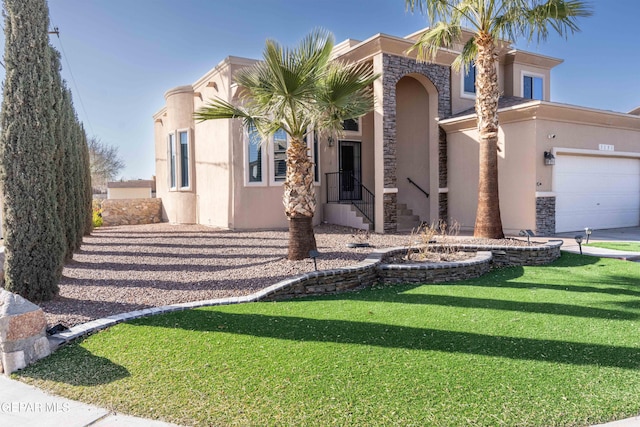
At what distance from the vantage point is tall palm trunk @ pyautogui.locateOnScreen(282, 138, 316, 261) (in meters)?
7.99

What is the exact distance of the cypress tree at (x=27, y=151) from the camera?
18.5 ft

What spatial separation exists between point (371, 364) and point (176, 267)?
5923mm

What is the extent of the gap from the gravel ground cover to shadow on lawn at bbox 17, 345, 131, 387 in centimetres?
105

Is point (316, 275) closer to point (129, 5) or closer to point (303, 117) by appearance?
point (303, 117)

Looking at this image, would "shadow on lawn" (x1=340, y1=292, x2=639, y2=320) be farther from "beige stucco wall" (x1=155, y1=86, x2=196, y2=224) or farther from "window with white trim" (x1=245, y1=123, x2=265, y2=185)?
"beige stucco wall" (x1=155, y1=86, x2=196, y2=224)

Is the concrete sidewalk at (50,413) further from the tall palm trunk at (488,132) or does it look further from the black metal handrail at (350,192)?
the black metal handrail at (350,192)

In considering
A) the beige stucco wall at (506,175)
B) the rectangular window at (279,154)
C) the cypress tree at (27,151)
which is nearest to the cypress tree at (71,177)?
the cypress tree at (27,151)

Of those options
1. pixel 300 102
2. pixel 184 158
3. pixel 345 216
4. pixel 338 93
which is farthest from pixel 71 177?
pixel 184 158

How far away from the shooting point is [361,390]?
334 cm

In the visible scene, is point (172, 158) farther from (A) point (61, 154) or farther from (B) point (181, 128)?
(A) point (61, 154)

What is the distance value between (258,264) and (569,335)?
557 centimetres

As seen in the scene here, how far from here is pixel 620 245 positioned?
10.6 m

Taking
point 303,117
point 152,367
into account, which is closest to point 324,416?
point 152,367

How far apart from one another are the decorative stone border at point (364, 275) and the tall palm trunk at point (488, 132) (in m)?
1.48
